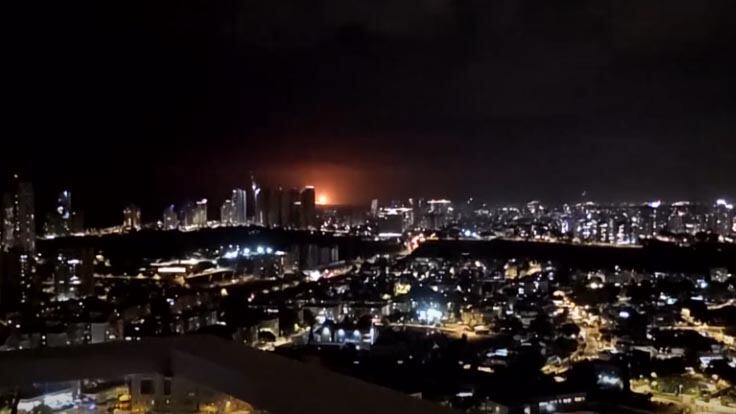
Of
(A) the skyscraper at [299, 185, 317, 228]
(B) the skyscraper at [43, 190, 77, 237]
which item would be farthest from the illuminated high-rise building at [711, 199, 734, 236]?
(B) the skyscraper at [43, 190, 77, 237]

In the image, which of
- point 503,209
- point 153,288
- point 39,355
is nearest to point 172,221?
point 153,288

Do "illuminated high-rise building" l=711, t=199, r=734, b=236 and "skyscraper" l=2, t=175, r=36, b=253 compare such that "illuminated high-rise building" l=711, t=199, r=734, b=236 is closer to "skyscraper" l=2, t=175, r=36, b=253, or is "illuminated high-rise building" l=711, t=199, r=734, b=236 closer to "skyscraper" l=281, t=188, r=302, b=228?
"skyscraper" l=281, t=188, r=302, b=228

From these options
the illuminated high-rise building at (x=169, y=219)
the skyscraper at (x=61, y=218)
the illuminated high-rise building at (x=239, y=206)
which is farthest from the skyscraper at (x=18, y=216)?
the illuminated high-rise building at (x=239, y=206)

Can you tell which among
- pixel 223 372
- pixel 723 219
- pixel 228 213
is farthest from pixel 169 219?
pixel 223 372

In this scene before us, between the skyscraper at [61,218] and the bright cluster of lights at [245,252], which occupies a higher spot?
the skyscraper at [61,218]

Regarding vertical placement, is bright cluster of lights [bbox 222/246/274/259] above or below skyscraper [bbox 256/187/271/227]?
below

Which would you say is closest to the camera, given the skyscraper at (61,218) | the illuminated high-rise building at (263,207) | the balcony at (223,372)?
the balcony at (223,372)

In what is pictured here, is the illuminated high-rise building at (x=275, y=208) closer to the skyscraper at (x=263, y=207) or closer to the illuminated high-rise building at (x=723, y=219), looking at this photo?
the skyscraper at (x=263, y=207)
